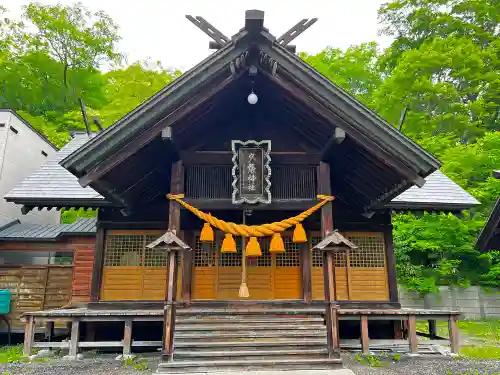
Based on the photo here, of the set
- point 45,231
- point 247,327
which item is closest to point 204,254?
point 247,327

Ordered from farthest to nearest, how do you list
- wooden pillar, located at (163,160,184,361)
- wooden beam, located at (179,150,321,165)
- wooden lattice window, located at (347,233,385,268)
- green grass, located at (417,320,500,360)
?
1. wooden lattice window, located at (347,233,385,268)
2. green grass, located at (417,320,500,360)
3. wooden beam, located at (179,150,321,165)
4. wooden pillar, located at (163,160,184,361)

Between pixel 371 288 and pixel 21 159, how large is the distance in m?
14.5

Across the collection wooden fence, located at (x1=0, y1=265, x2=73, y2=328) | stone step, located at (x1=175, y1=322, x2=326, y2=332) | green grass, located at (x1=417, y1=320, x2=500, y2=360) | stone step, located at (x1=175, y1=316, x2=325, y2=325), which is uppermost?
wooden fence, located at (x1=0, y1=265, x2=73, y2=328)

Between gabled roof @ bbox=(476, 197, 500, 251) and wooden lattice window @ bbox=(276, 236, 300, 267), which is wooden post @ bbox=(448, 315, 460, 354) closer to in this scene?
gabled roof @ bbox=(476, 197, 500, 251)

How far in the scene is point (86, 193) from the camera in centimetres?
1020

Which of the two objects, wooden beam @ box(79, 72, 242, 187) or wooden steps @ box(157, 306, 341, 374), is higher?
wooden beam @ box(79, 72, 242, 187)

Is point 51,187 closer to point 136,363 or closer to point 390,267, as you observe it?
point 136,363

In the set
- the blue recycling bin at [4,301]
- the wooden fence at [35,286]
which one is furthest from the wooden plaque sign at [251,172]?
the blue recycling bin at [4,301]

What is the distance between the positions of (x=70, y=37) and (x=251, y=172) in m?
25.9

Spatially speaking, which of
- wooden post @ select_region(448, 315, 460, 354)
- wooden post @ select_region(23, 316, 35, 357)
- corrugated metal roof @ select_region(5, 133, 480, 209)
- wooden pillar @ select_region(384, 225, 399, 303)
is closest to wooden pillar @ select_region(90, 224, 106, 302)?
corrugated metal roof @ select_region(5, 133, 480, 209)

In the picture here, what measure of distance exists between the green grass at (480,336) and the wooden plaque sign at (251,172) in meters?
5.62

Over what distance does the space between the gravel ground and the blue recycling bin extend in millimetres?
4660

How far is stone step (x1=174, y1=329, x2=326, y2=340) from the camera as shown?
698 centimetres

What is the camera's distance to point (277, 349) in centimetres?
680
